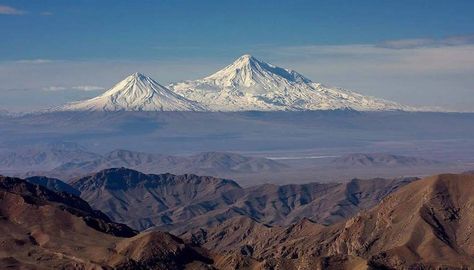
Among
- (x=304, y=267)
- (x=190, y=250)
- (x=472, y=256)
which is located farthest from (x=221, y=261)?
(x=472, y=256)

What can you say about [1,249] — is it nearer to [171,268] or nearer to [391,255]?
[171,268]

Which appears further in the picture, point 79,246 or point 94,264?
point 79,246

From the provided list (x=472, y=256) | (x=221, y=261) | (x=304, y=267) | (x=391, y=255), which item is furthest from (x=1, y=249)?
(x=472, y=256)

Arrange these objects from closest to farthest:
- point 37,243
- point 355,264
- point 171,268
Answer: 1. point 355,264
2. point 171,268
3. point 37,243

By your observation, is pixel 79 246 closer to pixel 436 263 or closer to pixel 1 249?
pixel 1 249

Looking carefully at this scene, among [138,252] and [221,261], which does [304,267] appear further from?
[138,252]

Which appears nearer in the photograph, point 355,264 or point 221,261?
point 355,264

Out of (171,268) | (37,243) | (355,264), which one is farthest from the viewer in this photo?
(37,243)

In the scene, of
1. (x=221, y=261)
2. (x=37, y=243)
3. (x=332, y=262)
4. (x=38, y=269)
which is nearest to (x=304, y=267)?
(x=332, y=262)
